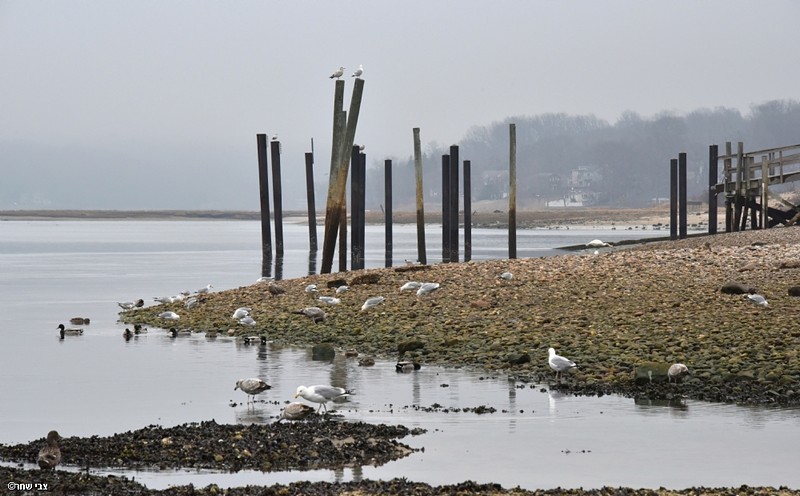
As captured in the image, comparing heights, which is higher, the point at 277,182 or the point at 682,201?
the point at 277,182

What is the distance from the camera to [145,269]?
171 feet

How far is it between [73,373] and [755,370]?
401 inches

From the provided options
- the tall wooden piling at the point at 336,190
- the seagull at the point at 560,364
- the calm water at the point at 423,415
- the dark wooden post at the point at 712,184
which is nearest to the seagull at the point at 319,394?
the calm water at the point at 423,415

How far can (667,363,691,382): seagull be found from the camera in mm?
14814

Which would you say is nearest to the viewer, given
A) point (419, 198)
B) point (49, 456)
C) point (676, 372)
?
point (49, 456)

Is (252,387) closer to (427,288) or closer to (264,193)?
(427,288)

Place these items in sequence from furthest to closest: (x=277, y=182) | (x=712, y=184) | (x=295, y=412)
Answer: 1. (x=277, y=182)
2. (x=712, y=184)
3. (x=295, y=412)

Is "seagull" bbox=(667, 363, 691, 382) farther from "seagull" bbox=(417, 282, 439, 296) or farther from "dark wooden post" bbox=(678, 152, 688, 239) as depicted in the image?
"dark wooden post" bbox=(678, 152, 688, 239)

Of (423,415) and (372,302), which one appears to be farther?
(372,302)

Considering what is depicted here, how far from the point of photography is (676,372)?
14.8 m

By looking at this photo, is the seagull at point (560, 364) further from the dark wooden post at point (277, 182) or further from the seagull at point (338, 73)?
the dark wooden post at point (277, 182)

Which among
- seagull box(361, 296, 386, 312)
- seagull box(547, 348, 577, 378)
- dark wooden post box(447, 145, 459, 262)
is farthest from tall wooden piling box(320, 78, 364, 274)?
seagull box(547, 348, 577, 378)

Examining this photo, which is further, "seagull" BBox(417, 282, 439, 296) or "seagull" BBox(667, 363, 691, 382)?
"seagull" BBox(417, 282, 439, 296)

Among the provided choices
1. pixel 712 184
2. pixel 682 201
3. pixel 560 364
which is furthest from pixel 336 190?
pixel 682 201
